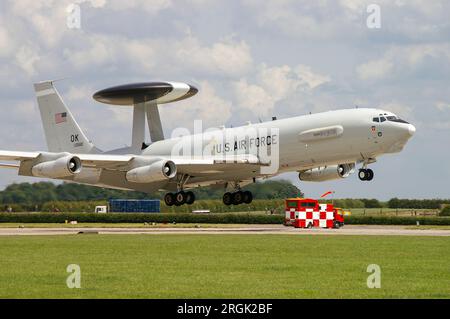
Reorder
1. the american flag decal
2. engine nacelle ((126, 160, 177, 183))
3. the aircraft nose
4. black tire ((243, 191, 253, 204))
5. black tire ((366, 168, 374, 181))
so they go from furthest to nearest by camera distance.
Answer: the american flag decal → black tire ((243, 191, 253, 204)) → engine nacelle ((126, 160, 177, 183)) → black tire ((366, 168, 374, 181)) → the aircraft nose

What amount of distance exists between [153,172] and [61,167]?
5967 millimetres

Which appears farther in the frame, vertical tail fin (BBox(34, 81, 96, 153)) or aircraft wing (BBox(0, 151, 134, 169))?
vertical tail fin (BBox(34, 81, 96, 153))

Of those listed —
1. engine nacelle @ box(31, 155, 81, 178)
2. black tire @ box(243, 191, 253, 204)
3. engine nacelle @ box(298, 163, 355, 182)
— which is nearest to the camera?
engine nacelle @ box(31, 155, 81, 178)

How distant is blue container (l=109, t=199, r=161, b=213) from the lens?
91750 mm

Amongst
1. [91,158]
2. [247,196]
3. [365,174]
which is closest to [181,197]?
[247,196]

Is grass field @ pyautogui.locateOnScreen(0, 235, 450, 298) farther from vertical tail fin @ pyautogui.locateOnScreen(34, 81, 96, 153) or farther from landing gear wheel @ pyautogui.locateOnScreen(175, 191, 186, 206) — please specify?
vertical tail fin @ pyautogui.locateOnScreen(34, 81, 96, 153)

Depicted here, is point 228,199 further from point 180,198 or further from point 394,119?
point 394,119

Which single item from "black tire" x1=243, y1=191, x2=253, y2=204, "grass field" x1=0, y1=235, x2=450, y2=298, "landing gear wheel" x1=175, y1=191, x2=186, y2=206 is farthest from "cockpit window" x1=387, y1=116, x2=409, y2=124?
"landing gear wheel" x1=175, y1=191, x2=186, y2=206

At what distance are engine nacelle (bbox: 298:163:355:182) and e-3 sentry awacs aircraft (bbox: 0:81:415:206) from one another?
7 cm
